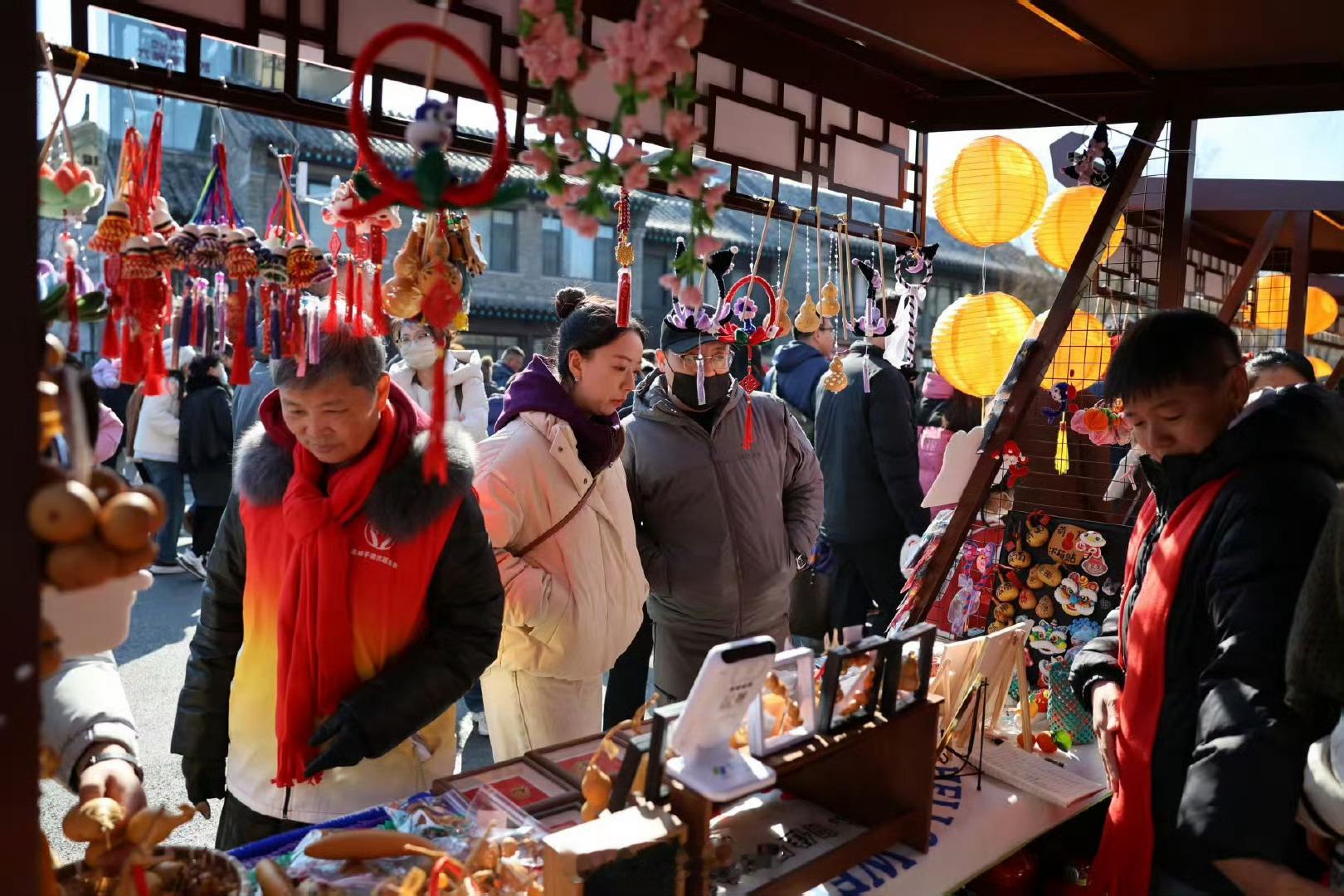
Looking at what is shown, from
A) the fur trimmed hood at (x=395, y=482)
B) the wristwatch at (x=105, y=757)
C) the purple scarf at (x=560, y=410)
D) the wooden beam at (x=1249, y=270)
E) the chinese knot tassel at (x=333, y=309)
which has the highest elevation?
the wooden beam at (x=1249, y=270)

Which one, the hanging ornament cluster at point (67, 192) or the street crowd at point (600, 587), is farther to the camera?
the street crowd at point (600, 587)

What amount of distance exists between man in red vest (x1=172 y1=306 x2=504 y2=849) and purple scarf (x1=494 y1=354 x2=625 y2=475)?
0.47 meters

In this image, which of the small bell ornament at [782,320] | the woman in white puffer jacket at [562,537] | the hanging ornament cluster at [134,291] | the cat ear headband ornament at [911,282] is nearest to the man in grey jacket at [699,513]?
the small bell ornament at [782,320]

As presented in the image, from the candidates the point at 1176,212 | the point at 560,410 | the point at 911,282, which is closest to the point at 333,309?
the point at 560,410

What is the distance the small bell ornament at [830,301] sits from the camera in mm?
2820

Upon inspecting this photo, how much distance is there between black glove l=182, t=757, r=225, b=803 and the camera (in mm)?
1860

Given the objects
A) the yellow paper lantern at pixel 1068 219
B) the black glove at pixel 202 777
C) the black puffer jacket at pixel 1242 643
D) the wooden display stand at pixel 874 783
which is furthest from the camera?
the yellow paper lantern at pixel 1068 219

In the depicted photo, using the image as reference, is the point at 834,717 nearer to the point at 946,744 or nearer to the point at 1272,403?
the point at 946,744

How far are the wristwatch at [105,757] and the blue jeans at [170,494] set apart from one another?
5.44 meters

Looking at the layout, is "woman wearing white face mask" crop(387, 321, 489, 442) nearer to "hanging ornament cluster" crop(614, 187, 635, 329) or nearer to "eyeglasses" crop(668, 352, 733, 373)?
"eyeglasses" crop(668, 352, 733, 373)

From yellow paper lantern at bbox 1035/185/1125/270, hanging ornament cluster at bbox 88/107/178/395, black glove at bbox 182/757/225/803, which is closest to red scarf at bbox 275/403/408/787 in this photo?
black glove at bbox 182/757/225/803

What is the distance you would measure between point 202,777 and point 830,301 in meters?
2.04

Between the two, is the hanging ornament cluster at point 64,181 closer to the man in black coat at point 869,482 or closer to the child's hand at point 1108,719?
the child's hand at point 1108,719

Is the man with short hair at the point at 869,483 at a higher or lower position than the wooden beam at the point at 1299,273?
→ lower
